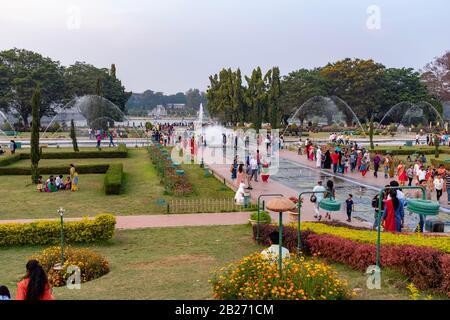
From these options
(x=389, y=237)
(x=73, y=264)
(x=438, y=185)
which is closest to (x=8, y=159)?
(x=73, y=264)

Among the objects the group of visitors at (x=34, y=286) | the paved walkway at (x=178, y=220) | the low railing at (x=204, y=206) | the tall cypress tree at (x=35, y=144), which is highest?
the tall cypress tree at (x=35, y=144)

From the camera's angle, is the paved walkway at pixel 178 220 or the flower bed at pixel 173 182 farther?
the flower bed at pixel 173 182

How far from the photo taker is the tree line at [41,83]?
5819cm

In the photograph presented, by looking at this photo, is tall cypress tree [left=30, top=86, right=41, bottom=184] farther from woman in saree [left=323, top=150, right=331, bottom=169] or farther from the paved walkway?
woman in saree [left=323, top=150, right=331, bottom=169]

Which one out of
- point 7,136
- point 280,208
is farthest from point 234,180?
point 7,136

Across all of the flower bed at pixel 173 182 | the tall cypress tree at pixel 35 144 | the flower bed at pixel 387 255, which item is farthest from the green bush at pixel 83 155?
the flower bed at pixel 387 255

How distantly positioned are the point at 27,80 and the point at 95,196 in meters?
44.8

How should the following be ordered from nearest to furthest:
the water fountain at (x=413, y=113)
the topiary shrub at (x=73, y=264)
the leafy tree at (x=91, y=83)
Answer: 1. the topiary shrub at (x=73, y=264)
2. the leafy tree at (x=91, y=83)
3. the water fountain at (x=413, y=113)

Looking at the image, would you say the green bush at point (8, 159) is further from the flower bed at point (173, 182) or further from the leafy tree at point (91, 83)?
the leafy tree at point (91, 83)

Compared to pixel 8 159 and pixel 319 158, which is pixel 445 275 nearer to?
pixel 319 158

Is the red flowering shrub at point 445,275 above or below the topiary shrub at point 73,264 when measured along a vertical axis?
above

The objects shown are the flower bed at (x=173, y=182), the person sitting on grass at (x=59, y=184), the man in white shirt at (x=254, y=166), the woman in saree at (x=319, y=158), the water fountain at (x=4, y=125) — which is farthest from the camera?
Answer: the water fountain at (x=4, y=125)

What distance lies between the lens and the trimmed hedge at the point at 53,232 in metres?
12.2

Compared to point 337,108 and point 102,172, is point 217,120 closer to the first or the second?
point 337,108
